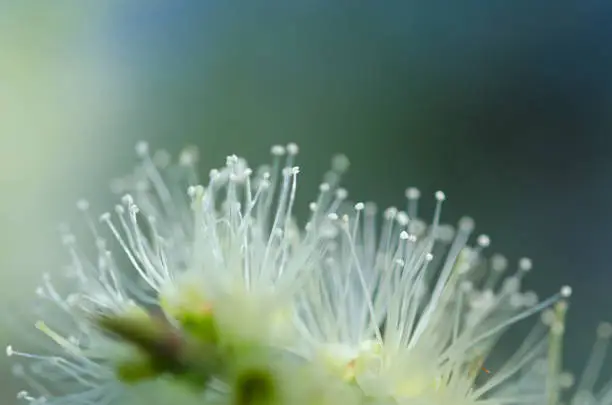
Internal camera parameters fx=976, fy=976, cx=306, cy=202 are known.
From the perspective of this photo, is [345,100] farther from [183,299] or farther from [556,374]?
[183,299]

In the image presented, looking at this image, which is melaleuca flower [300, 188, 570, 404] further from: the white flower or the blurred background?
the blurred background

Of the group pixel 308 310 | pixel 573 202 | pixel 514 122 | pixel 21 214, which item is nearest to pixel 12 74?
pixel 21 214

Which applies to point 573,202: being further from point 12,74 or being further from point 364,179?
point 12,74

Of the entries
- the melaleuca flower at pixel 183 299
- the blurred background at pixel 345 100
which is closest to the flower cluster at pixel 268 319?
the melaleuca flower at pixel 183 299

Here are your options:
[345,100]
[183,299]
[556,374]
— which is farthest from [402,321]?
A: [345,100]

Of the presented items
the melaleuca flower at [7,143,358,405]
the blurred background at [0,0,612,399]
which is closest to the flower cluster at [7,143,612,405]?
the melaleuca flower at [7,143,358,405]

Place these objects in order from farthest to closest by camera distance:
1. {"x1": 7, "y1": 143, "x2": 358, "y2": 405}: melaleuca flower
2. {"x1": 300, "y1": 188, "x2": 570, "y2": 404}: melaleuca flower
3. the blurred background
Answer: the blurred background, {"x1": 300, "y1": 188, "x2": 570, "y2": 404}: melaleuca flower, {"x1": 7, "y1": 143, "x2": 358, "y2": 405}: melaleuca flower
